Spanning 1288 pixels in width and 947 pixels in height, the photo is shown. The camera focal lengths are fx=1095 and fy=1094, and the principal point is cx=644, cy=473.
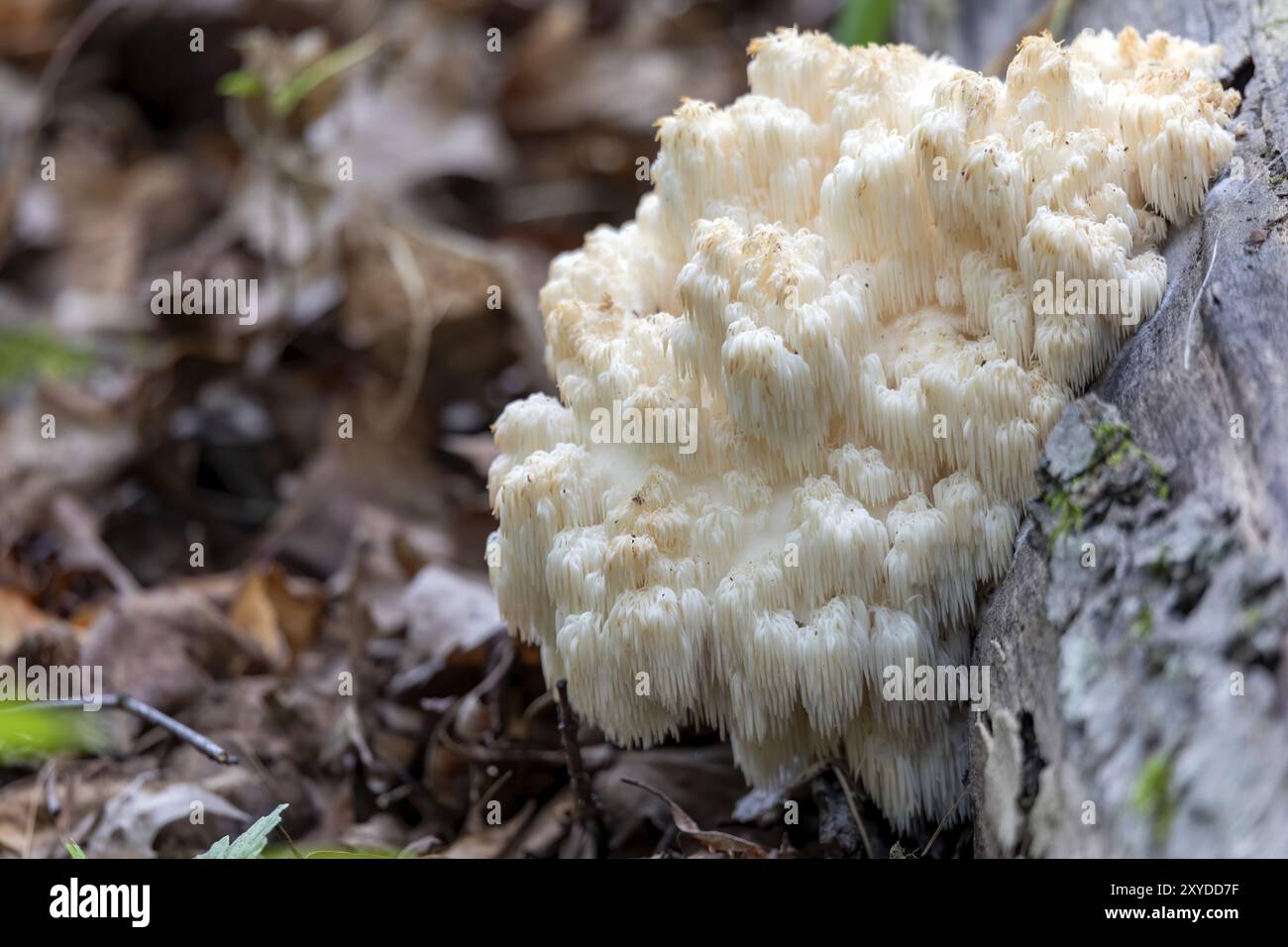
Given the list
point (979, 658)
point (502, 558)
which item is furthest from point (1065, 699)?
point (502, 558)

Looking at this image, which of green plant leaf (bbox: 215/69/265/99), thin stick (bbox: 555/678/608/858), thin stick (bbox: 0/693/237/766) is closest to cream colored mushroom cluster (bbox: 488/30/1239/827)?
thin stick (bbox: 555/678/608/858)

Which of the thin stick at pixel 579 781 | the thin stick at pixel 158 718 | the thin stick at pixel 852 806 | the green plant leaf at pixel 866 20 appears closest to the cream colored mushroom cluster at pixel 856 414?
the thin stick at pixel 852 806

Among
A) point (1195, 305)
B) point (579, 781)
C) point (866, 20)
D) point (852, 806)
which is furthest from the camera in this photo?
point (866, 20)

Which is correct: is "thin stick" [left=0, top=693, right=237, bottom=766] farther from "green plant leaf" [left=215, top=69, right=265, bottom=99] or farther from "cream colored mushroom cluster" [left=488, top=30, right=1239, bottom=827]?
"green plant leaf" [left=215, top=69, right=265, bottom=99]

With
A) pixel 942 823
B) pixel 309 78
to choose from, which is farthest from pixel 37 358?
pixel 942 823

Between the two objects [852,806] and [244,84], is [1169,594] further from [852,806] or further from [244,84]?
[244,84]
